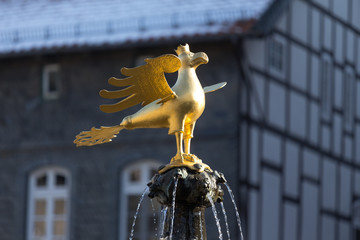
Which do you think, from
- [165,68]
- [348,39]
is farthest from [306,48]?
[165,68]

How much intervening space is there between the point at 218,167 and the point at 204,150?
18.4 inches

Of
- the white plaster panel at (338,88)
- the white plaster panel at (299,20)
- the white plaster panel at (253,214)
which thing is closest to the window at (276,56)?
the white plaster panel at (299,20)

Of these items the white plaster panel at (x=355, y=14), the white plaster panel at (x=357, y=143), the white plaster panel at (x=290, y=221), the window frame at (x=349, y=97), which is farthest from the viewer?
the white plaster panel at (x=355, y=14)

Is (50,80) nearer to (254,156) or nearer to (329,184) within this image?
(254,156)

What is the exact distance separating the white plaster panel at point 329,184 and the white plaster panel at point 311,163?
0.40m

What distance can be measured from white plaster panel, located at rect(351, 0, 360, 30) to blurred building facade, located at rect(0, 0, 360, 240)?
172 cm

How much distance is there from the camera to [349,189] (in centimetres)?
2431

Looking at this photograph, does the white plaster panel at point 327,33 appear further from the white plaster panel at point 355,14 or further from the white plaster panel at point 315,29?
the white plaster panel at point 355,14

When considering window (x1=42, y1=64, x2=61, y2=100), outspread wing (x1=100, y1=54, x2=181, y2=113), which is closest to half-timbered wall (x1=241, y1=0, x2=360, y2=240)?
window (x1=42, y1=64, x2=61, y2=100)

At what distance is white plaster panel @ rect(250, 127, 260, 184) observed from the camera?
19969 mm

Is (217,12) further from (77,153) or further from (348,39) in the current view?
(348,39)

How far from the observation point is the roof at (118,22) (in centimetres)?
1953

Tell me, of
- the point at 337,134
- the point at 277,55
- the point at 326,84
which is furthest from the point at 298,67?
the point at 337,134

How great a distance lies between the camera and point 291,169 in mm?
21188
